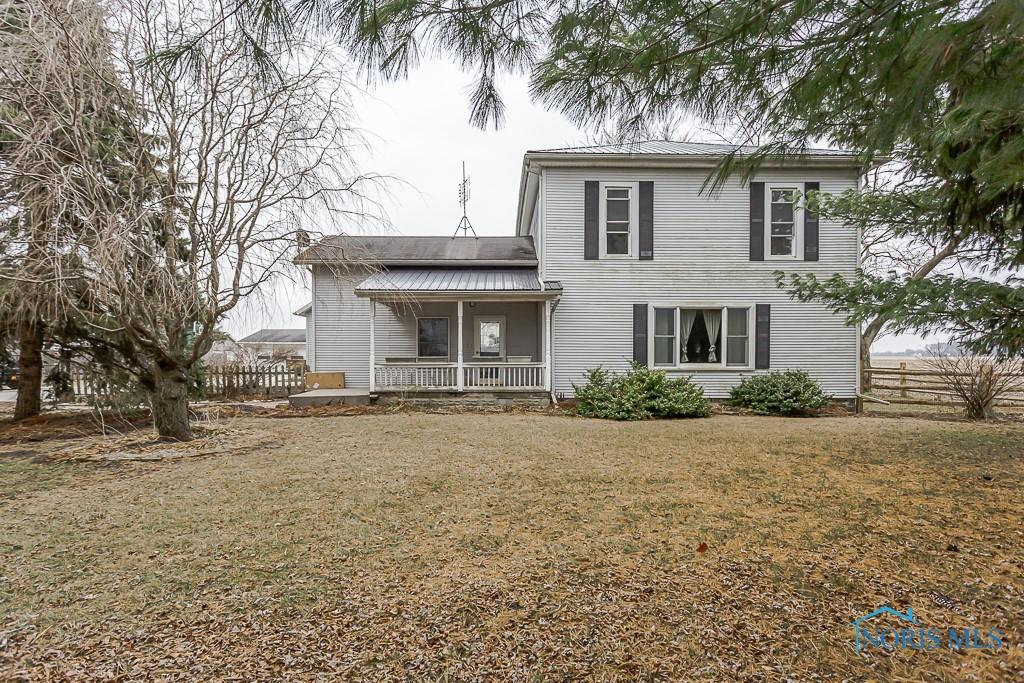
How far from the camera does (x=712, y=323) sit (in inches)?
448

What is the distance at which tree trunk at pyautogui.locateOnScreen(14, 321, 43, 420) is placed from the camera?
7984 mm

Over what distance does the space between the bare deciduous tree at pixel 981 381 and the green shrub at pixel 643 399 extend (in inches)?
213

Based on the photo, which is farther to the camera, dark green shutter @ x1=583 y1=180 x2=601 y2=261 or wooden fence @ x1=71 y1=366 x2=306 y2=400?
wooden fence @ x1=71 y1=366 x2=306 y2=400

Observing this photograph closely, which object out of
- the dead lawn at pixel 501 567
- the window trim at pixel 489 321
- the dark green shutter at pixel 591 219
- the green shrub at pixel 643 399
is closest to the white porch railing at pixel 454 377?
the window trim at pixel 489 321

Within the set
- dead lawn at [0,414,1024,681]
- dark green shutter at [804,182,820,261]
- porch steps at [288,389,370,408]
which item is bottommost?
dead lawn at [0,414,1024,681]

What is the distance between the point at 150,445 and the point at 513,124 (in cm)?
662

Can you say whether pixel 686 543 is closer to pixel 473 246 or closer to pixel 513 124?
pixel 513 124

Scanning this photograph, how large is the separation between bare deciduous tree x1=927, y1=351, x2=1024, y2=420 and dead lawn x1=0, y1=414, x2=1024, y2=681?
5741mm

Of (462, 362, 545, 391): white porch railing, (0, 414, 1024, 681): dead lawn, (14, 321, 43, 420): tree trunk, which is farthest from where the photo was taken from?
(462, 362, 545, 391): white porch railing

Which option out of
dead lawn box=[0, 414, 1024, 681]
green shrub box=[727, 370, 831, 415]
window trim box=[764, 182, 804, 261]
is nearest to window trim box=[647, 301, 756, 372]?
green shrub box=[727, 370, 831, 415]

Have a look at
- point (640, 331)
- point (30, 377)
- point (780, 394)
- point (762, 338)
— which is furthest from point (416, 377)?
point (762, 338)

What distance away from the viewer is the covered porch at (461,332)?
10438mm

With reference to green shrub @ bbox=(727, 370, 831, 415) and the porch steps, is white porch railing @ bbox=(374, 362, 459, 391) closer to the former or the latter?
the porch steps

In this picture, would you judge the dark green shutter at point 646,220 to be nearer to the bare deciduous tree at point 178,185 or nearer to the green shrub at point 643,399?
the green shrub at point 643,399
